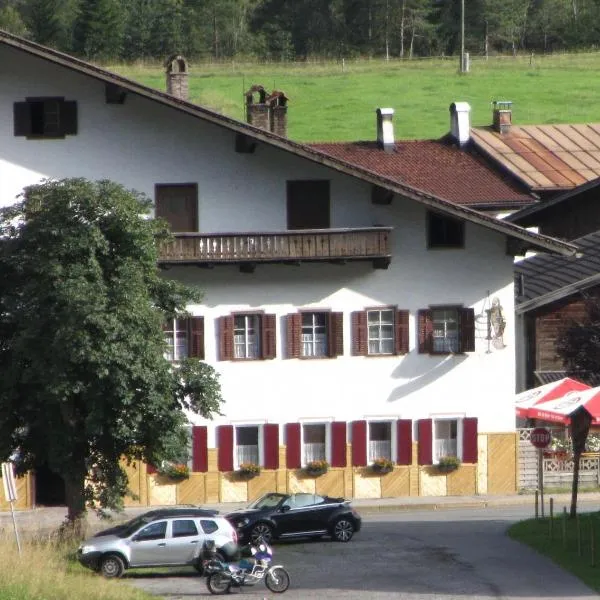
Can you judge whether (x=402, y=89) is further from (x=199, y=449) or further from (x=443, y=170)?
(x=199, y=449)

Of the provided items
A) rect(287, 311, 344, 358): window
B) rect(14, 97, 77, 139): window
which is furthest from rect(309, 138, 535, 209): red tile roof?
rect(14, 97, 77, 139): window

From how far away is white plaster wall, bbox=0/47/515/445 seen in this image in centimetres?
4838

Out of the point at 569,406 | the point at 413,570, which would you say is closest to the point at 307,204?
the point at 569,406

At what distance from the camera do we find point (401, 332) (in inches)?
1944

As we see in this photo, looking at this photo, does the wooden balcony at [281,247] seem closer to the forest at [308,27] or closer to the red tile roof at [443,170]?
the red tile roof at [443,170]

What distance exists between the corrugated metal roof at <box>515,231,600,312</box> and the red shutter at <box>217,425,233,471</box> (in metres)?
9.42

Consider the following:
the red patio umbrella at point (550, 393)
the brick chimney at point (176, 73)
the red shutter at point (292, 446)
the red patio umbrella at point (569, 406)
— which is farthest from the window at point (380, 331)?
the brick chimney at point (176, 73)

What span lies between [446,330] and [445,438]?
9.16 ft

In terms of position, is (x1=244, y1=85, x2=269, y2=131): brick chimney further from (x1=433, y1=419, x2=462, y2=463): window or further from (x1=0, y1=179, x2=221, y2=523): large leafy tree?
(x1=0, y1=179, x2=221, y2=523): large leafy tree

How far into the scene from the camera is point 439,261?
49.4m

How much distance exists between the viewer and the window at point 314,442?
161ft

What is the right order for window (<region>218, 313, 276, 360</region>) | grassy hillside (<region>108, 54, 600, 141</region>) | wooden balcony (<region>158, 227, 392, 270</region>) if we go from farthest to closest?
grassy hillside (<region>108, 54, 600, 141</region>) < window (<region>218, 313, 276, 360</region>) < wooden balcony (<region>158, 227, 392, 270</region>)

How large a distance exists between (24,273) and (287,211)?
12280mm

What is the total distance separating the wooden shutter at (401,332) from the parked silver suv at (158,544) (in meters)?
14.5
